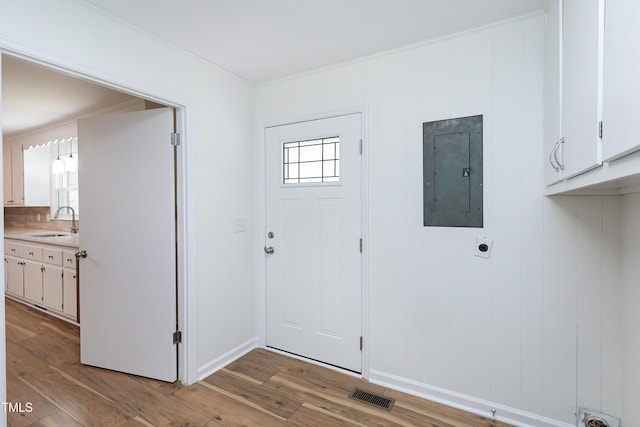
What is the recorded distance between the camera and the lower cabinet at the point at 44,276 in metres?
Result: 3.40

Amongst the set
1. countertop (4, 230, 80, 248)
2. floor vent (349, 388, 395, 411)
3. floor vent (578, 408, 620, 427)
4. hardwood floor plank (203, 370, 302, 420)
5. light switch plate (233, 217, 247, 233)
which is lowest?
hardwood floor plank (203, 370, 302, 420)

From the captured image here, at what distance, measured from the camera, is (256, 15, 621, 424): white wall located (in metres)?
1.76

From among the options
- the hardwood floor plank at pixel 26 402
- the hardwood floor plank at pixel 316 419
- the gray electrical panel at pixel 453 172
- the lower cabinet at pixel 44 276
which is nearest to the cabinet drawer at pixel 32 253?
the lower cabinet at pixel 44 276

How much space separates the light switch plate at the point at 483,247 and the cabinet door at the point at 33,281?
15.5ft

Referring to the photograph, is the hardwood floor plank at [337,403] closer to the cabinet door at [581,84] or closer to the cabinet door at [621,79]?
the cabinet door at [581,84]

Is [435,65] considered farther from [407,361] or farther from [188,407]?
[188,407]

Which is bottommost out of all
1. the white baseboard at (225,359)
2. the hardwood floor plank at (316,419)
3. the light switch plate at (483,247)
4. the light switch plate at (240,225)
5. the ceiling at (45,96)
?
the hardwood floor plank at (316,419)

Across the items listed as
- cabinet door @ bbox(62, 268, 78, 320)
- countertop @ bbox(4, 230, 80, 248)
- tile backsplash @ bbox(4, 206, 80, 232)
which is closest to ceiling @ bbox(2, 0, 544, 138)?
countertop @ bbox(4, 230, 80, 248)

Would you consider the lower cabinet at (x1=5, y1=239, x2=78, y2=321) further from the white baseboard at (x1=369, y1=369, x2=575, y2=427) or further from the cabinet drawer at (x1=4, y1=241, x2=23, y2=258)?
the white baseboard at (x1=369, y1=369, x2=575, y2=427)

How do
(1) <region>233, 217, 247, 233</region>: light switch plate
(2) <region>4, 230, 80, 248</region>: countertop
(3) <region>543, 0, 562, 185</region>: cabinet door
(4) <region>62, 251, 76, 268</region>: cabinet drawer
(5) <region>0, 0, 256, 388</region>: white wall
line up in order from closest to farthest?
(3) <region>543, 0, 562, 185</region>: cabinet door → (5) <region>0, 0, 256, 388</region>: white wall → (1) <region>233, 217, 247, 233</region>: light switch plate → (4) <region>62, 251, 76, 268</region>: cabinet drawer → (2) <region>4, 230, 80, 248</region>: countertop

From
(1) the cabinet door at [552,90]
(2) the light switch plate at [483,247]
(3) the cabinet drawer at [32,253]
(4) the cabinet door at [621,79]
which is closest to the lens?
(4) the cabinet door at [621,79]

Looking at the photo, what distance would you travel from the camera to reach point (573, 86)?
124 centimetres

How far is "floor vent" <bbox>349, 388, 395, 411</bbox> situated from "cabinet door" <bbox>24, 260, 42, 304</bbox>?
13.0 feet

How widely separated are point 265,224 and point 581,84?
2344mm
